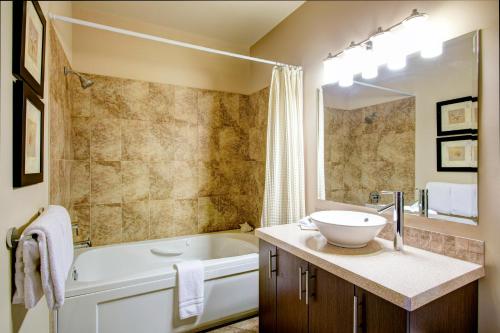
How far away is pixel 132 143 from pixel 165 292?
Result: 141cm

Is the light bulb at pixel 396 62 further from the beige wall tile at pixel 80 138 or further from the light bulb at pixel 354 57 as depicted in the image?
the beige wall tile at pixel 80 138

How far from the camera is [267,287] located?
1.54 meters

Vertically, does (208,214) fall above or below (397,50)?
below

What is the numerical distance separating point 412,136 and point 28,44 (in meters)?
1.80

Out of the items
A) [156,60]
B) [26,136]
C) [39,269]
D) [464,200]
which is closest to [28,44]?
[26,136]

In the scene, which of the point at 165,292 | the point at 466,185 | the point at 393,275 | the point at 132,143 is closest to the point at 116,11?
the point at 132,143

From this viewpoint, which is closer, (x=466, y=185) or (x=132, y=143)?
(x=466, y=185)

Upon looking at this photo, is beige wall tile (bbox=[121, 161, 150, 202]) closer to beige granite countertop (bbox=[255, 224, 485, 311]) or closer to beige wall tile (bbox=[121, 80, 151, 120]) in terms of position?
beige wall tile (bbox=[121, 80, 151, 120])

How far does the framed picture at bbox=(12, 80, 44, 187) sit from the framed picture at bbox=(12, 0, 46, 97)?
5cm

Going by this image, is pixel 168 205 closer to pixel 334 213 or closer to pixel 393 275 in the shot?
pixel 334 213

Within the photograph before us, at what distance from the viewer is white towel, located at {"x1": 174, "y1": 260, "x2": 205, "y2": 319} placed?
1692 mm

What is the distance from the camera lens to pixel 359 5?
1.67 metres

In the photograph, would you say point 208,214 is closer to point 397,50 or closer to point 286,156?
point 286,156

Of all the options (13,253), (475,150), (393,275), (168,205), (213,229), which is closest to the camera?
(13,253)
